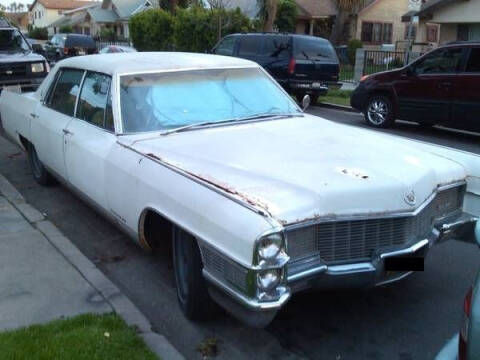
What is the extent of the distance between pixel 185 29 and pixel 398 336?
26.9m

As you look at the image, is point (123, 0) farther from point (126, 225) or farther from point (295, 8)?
point (126, 225)

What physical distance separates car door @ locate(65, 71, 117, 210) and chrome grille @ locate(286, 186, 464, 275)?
1983mm

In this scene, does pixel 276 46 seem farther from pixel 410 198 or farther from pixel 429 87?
pixel 410 198

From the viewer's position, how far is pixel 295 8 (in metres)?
35.0

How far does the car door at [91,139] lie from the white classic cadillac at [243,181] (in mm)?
16

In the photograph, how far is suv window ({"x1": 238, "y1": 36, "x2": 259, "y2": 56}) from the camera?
16141mm

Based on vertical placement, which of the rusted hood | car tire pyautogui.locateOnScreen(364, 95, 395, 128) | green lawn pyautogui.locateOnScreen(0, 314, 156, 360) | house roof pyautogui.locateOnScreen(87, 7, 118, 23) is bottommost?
car tire pyautogui.locateOnScreen(364, 95, 395, 128)

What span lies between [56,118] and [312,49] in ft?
36.3

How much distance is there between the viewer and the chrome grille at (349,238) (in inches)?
123

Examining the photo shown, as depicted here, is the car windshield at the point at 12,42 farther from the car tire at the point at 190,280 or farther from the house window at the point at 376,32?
the house window at the point at 376,32

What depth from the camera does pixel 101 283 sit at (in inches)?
166

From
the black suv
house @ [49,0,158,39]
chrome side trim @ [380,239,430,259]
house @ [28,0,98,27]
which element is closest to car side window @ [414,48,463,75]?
the black suv

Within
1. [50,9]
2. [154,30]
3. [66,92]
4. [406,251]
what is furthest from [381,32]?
[50,9]

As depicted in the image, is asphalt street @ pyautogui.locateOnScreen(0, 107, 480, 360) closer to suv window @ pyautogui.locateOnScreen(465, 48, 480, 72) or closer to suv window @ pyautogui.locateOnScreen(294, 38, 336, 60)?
suv window @ pyautogui.locateOnScreen(465, 48, 480, 72)
